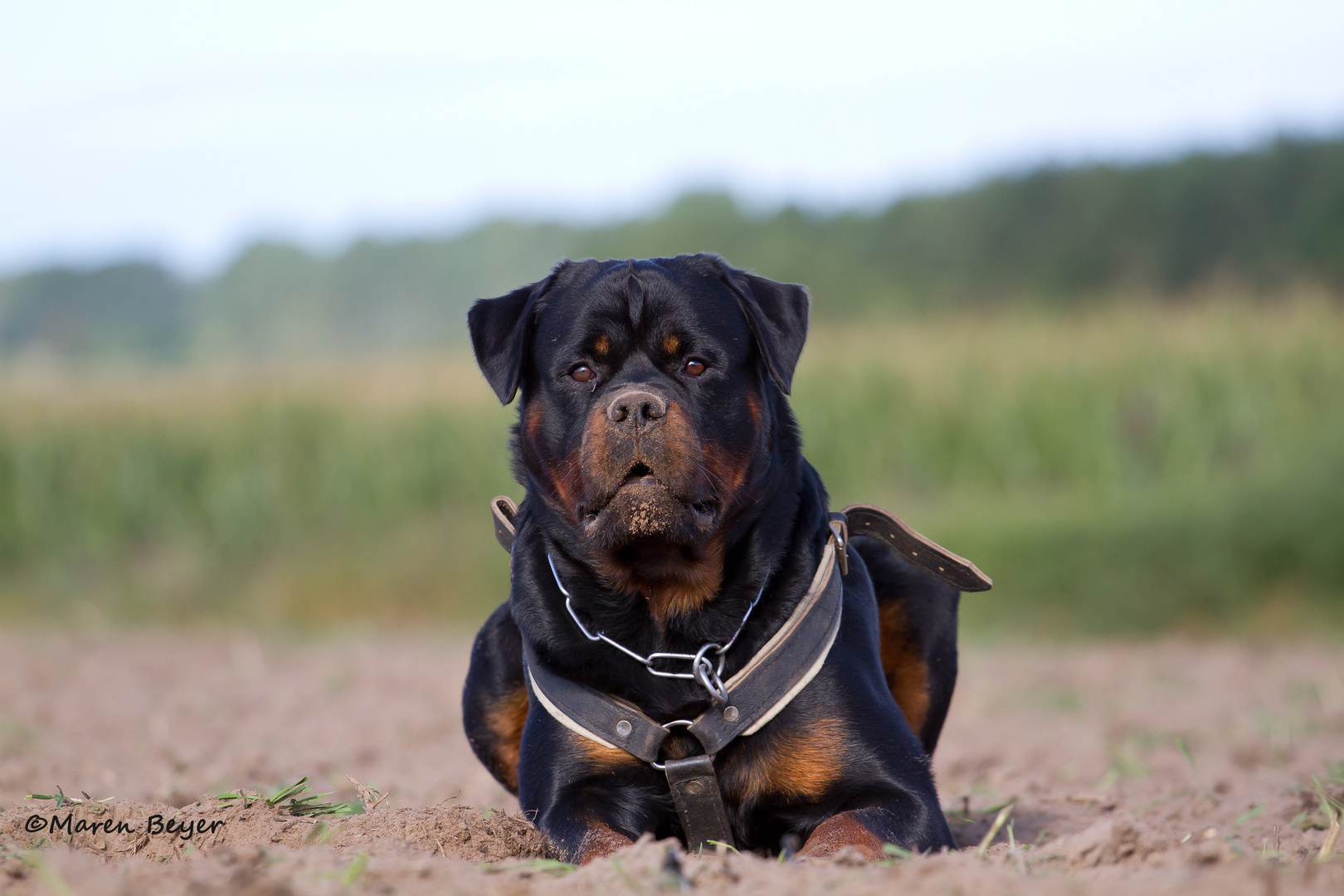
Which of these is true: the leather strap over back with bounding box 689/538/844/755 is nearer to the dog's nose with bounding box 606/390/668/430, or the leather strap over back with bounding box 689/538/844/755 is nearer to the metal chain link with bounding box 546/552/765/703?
the metal chain link with bounding box 546/552/765/703

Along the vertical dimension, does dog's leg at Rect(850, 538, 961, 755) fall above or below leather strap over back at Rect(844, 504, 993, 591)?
below

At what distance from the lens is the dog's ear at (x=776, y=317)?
3328 millimetres

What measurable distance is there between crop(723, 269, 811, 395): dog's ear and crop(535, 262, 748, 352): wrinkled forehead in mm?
40

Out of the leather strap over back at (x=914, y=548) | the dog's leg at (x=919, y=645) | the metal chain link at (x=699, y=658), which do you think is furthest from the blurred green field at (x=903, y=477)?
the metal chain link at (x=699, y=658)

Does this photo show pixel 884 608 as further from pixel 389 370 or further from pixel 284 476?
pixel 389 370

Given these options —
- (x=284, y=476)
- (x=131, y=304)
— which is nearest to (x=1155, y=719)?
(x=284, y=476)

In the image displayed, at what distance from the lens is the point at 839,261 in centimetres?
1670

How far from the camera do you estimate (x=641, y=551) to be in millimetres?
3148

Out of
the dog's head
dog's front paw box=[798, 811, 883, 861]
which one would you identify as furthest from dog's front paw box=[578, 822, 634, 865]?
the dog's head

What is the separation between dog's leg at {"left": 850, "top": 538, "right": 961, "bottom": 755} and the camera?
3820 mm

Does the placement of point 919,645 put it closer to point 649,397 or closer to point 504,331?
point 649,397

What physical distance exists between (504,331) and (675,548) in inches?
33.1

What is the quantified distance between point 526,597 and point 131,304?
1806 centimetres

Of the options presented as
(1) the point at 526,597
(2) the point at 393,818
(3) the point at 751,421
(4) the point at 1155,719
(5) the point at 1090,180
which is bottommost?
(4) the point at 1155,719
